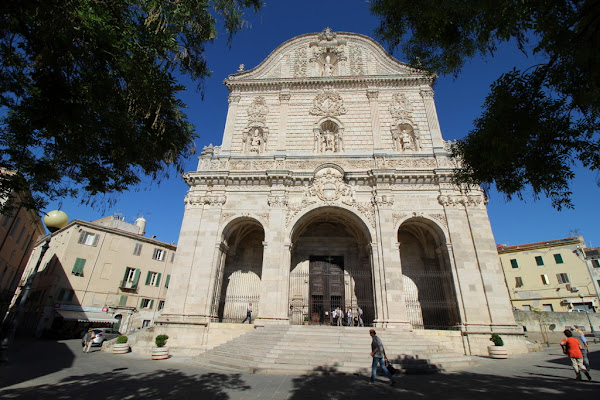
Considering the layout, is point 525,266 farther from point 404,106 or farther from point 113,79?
point 113,79

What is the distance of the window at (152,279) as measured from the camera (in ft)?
89.6

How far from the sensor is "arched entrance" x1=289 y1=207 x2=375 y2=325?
52.1 feet

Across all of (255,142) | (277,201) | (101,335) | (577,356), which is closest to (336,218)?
(277,201)

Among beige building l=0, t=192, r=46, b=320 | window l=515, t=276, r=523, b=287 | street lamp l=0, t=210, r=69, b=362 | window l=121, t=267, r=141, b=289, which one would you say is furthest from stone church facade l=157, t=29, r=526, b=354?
window l=515, t=276, r=523, b=287

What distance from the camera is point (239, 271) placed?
56.6 feet

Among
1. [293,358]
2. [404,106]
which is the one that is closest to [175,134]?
[293,358]

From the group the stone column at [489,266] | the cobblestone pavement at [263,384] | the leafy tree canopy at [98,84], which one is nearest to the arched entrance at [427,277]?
the stone column at [489,266]

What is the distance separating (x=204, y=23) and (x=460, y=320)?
1497 centimetres

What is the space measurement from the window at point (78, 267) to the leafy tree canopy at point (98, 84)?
70.3 feet

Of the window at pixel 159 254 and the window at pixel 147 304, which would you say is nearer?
the window at pixel 147 304

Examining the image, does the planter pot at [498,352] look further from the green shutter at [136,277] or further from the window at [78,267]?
the window at [78,267]

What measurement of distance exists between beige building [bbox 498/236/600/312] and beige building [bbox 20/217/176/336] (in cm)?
3693

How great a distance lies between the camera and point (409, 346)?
35.4 feet

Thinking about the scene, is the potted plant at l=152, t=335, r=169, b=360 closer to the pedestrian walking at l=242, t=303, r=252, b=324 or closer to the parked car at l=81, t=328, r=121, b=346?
the pedestrian walking at l=242, t=303, r=252, b=324
